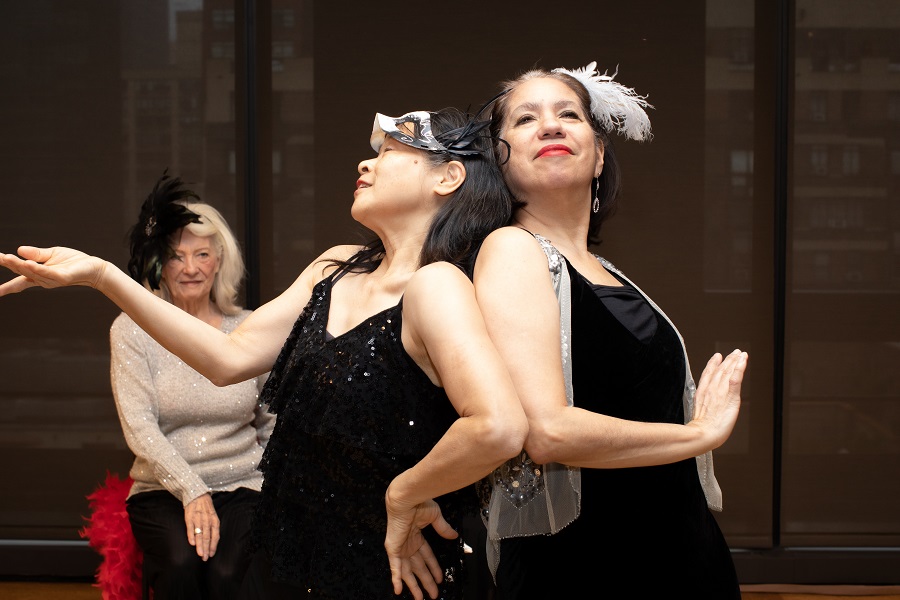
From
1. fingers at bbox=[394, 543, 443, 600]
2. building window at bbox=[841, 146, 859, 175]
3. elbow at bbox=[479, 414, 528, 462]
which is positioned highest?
building window at bbox=[841, 146, 859, 175]

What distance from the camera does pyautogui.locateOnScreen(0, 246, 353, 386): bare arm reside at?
1.60 metres

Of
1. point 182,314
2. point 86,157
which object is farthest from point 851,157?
point 86,157

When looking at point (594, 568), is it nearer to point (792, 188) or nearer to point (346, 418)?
point (346, 418)

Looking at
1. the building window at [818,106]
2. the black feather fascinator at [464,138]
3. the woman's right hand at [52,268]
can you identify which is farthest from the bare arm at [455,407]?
the building window at [818,106]

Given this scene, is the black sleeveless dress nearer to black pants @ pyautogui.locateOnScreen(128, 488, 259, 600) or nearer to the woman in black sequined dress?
the woman in black sequined dress

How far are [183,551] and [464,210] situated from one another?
5.01 ft

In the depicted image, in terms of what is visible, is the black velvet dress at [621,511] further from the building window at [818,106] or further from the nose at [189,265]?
the building window at [818,106]

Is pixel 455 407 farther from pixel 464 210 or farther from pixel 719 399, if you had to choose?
pixel 719 399

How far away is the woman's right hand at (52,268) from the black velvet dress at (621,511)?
81 cm

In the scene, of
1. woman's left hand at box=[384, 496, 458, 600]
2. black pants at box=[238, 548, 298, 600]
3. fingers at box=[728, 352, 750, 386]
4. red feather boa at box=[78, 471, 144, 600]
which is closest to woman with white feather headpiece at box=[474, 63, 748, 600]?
fingers at box=[728, 352, 750, 386]

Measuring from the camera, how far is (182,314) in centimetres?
175

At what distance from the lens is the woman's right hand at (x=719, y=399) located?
5.28ft

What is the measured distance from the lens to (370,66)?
361 cm

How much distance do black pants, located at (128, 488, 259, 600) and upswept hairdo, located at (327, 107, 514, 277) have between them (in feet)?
4.07
